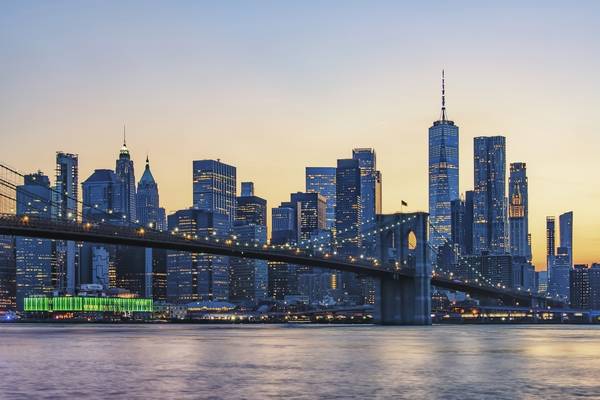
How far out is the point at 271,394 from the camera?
31.5 metres

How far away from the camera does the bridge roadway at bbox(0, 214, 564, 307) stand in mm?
68725

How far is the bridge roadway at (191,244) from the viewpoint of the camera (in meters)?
68.7

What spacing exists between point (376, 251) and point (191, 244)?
1221 inches

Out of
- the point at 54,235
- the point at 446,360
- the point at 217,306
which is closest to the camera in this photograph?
the point at 446,360

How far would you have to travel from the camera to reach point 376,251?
4240 inches

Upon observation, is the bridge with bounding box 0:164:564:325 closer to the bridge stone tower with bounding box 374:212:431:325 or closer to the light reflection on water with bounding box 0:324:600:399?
the bridge stone tower with bounding box 374:212:431:325

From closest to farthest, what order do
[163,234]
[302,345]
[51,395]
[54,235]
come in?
[51,395] < [302,345] < [54,235] < [163,234]

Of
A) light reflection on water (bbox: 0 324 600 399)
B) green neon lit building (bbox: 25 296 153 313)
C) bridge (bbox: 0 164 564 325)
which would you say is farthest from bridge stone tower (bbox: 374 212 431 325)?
green neon lit building (bbox: 25 296 153 313)

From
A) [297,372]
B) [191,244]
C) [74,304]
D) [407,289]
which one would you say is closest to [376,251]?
[407,289]

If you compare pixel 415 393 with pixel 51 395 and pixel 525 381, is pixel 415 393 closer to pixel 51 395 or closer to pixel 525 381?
pixel 525 381

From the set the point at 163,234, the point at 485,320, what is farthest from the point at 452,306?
the point at 163,234

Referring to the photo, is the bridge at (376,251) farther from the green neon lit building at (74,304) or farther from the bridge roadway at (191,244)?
the green neon lit building at (74,304)

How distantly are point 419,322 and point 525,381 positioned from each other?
61128 mm

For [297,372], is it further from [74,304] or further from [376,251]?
[74,304]
